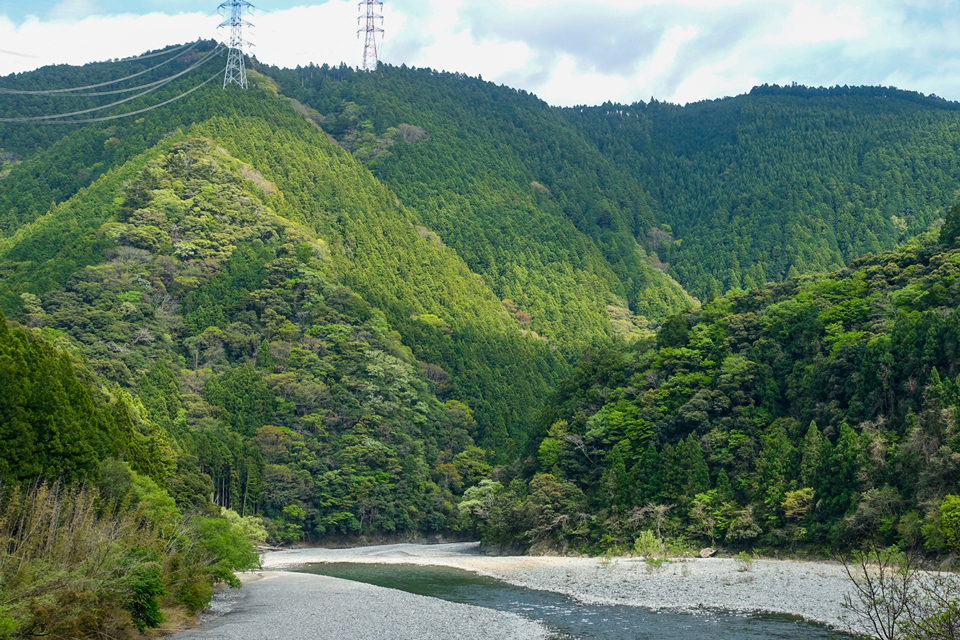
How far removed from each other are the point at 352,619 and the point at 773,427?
130ft

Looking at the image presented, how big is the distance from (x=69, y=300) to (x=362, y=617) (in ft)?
278

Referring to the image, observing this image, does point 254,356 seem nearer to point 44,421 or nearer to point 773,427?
point 773,427

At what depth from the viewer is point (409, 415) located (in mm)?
119625

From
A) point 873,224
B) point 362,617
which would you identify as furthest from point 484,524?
point 873,224

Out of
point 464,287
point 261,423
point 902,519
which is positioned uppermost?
point 464,287

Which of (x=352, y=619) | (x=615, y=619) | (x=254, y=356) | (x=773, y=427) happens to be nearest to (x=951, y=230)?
(x=773, y=427)

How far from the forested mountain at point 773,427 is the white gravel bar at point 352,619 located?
21.4 m

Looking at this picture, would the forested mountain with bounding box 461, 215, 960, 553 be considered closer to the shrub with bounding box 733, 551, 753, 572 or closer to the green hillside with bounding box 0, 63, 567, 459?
the shrub with bounding box 733, 551, 753, 572

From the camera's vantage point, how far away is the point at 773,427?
67.1m

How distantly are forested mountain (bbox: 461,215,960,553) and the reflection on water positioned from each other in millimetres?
13440

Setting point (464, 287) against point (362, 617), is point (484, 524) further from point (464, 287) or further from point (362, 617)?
point (464, 287)

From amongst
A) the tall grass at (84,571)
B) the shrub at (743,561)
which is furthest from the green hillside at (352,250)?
the tall grass at (84,571)

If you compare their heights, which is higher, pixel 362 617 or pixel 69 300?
pixel 69 300

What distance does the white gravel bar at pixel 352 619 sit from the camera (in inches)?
1280
